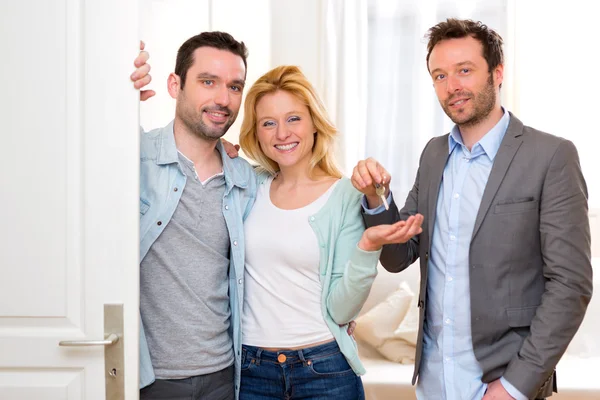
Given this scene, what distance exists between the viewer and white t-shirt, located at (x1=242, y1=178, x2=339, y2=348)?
6.26 ft

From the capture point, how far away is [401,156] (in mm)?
4562

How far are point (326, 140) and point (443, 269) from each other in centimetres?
60

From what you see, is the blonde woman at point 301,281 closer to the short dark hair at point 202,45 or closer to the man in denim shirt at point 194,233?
the man in denim shirt at point 194,233

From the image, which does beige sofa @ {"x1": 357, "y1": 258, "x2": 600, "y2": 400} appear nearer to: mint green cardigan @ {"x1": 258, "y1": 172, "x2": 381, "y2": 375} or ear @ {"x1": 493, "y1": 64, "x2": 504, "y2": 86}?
mint green cardigan @ {"x1": 258, "y1": 172, "x2": 381, "y2": 375}

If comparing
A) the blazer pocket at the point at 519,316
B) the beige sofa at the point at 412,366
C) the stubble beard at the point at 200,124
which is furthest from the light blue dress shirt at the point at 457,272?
the beige sofa at the point at 412,366

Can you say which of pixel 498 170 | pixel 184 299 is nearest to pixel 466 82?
pixel 498 170

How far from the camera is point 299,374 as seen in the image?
6.14 ft

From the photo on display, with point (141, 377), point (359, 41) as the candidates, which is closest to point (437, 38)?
point (141, 377)

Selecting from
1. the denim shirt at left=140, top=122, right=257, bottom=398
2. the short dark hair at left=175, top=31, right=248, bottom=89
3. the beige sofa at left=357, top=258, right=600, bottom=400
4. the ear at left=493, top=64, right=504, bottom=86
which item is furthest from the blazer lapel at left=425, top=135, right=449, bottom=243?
the beige sofa at left=357, top=258, right=600, bottom=400

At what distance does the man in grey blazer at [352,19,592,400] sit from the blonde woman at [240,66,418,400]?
127 millimetres

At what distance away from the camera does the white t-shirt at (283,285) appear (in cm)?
191

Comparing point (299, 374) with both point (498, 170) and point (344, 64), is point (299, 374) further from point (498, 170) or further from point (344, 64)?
point (344, 64)

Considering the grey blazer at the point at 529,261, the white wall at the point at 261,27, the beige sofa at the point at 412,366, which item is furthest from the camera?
the white wall at the point at 261,27

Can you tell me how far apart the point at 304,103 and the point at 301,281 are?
1.87 ft
